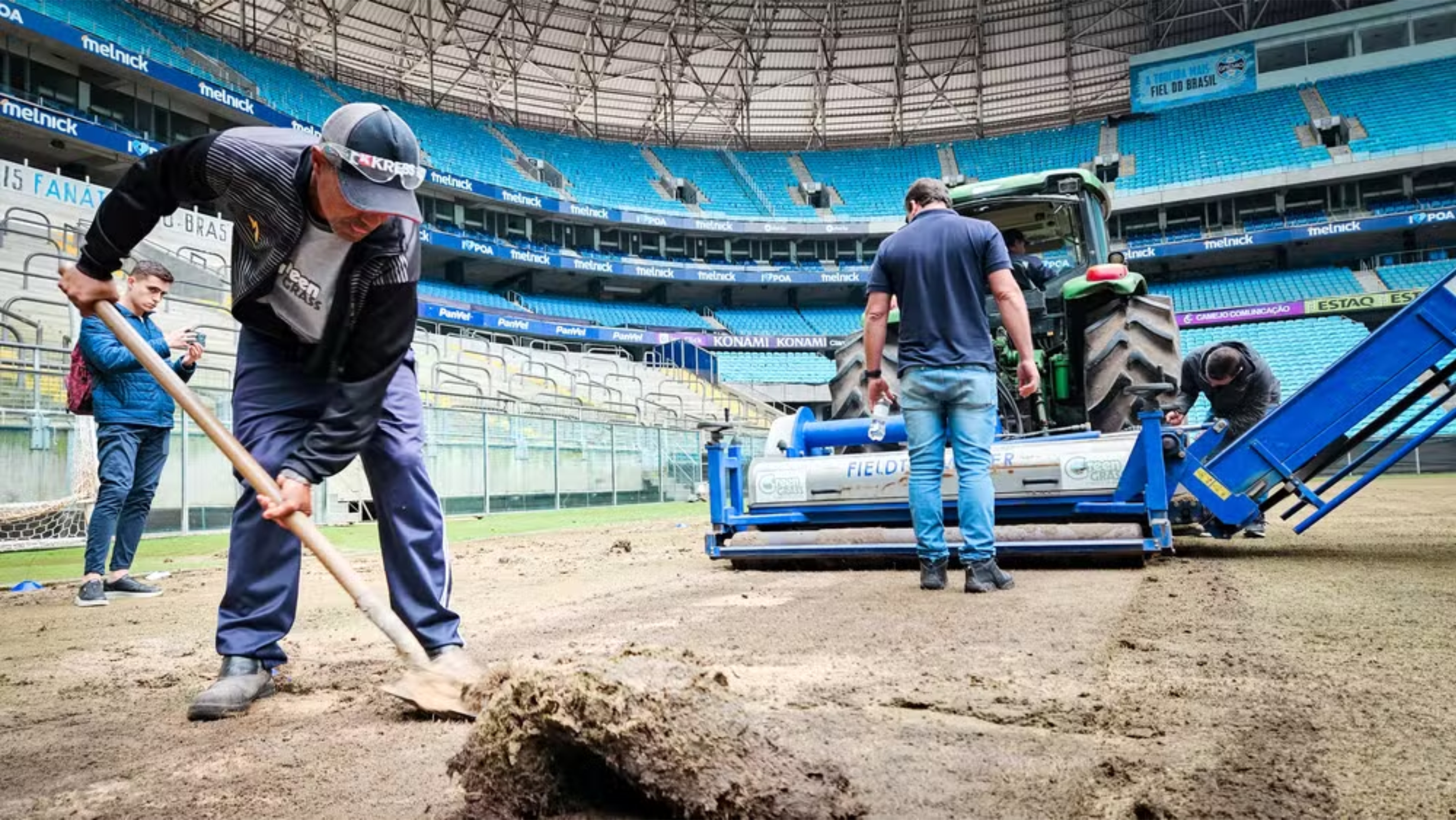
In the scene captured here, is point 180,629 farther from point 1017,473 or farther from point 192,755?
point 1017,473

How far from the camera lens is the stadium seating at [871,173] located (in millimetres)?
36938

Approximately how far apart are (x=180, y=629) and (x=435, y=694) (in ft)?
7.17

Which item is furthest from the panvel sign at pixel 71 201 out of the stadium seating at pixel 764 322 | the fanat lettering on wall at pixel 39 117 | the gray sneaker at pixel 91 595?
the stadium seating at pixel 764 322

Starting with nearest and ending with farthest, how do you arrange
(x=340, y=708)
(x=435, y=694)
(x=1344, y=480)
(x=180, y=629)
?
(x=435, y=694), (x=340, y=708), (x=180, y=629), (x=1344, y=480)

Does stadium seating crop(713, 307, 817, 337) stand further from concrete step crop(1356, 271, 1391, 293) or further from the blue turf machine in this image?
the blue turf machine

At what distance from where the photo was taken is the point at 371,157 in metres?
2.06

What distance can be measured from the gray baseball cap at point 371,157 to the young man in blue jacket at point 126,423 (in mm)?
2677

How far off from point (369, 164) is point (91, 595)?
3.64 m

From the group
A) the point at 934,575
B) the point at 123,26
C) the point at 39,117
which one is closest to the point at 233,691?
the point at 934,575

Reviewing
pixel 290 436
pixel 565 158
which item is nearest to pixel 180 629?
pixel 290 436

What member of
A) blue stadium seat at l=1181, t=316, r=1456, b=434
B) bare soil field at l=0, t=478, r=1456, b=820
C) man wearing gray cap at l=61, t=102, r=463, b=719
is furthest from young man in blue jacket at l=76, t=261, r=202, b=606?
blue stadium seat at l=1181, t=316, r=1456, b=434

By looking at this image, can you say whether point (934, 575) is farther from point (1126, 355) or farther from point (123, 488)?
point (123, 488)

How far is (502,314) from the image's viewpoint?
2981 cm

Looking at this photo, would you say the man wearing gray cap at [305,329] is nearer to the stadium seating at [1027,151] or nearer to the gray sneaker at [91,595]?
the gray sneaker at [91,595]
